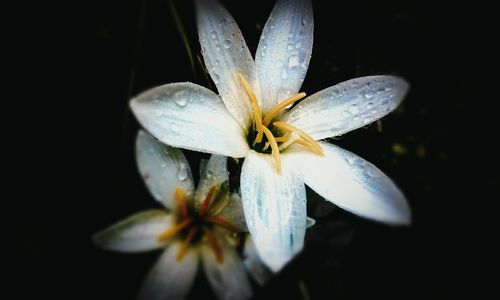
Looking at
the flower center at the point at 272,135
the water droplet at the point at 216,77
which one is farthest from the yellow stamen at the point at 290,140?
the water droplet at the point at 216,77

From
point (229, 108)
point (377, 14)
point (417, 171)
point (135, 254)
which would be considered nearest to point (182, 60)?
point (229, 108)

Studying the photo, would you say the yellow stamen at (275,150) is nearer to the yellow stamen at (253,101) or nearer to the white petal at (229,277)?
the yellow stamen at (253,101)

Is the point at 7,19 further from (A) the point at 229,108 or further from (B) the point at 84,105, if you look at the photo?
(A) the point at 229,108

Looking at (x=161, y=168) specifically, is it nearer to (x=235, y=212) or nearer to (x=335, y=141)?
(x=235, y=212)

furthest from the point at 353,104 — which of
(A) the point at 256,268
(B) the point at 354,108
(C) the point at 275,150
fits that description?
(A) the point at 256,268

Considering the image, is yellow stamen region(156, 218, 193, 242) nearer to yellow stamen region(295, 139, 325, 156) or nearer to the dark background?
the dark background
